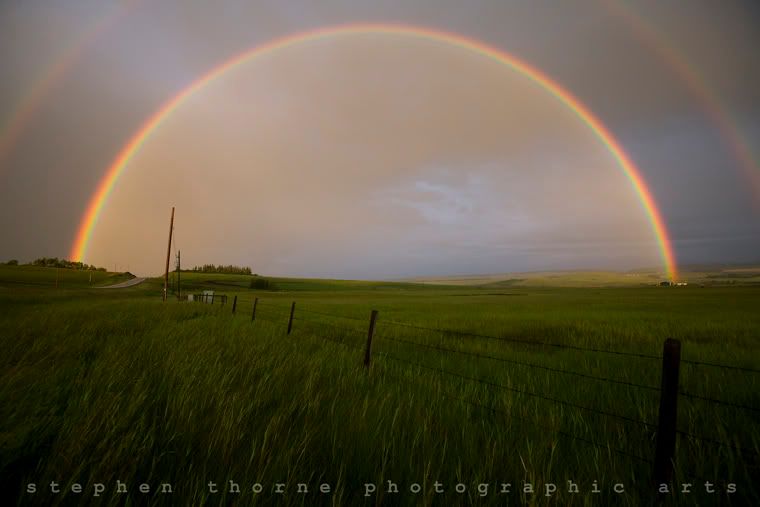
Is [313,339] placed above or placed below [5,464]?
below

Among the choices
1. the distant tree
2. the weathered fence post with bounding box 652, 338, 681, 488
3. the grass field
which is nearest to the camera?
the grass field

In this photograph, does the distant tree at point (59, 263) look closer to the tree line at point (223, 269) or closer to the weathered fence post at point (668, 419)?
the tree line at point (223, 269)

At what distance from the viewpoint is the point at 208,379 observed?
159 inches

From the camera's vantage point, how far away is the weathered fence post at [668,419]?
9.48ft

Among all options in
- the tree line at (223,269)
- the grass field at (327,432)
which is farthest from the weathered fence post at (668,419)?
the tree line at (223,269)

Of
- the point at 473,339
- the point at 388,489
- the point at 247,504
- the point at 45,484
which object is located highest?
the point at 45,484

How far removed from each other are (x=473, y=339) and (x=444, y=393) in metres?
7.38

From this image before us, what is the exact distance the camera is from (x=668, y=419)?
2955mm

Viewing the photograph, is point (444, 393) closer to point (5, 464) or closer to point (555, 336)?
point (5, 464)

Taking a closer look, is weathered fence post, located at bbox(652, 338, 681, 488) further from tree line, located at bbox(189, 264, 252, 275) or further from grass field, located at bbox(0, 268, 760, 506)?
tree line, located at bbox(189, 264, 252, 275)

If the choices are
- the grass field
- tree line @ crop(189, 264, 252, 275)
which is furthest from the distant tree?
the grass field

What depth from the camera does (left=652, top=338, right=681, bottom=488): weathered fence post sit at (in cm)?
289

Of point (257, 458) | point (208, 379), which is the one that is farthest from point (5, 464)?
point (208, 379)

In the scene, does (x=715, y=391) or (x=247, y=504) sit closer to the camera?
(x=247, y=504)
